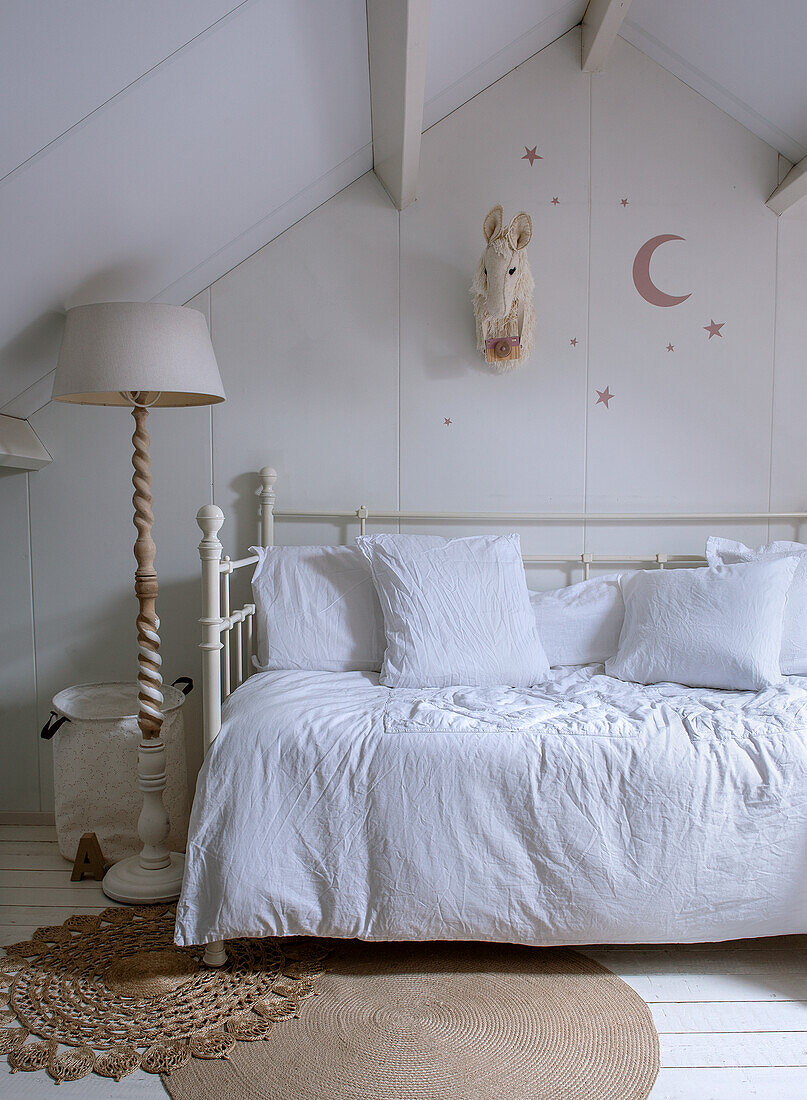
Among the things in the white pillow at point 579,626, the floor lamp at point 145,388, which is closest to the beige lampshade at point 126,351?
the floor lamp at point 145,388

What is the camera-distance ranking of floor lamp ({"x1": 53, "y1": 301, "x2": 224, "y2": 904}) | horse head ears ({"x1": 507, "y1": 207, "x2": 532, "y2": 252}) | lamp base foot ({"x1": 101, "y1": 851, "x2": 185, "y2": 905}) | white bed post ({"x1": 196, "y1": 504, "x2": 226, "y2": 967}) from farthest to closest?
horse head ears ({"x1": 507, "y1": 207, "x2": 532, "y2": 252})
lamp base foot ({"x1": 101, "y1": 851, "x2": 185, "y2": 905})
floor lamp ({"x1": 53, "y1": 301, "x2": 224, "y2": 904})
white bed post ({"x1": 196, "y1": 504, "x2": 226, "y2": 967})

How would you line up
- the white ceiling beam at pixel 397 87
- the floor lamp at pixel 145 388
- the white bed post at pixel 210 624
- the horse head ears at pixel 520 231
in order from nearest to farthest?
the white ceiling beam at pixel 397 87 < the white bed post at pixel 210 624 < the floor lamp at pixel 145 388 < the horse head ears at pixel 520 231

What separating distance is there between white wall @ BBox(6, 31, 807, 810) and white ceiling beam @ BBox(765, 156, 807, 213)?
0.04 metres

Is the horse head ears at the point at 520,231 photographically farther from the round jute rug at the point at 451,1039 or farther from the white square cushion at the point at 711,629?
the round jute rug at the point at 451,1039

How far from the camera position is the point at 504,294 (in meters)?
2.33

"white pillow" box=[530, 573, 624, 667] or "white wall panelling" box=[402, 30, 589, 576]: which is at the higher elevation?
"white wall panelling" box=[402, 30, 589, 576]

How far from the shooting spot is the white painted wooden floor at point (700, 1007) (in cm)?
134

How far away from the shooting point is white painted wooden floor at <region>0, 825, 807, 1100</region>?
52.9 inches

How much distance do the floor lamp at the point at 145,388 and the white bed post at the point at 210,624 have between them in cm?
30

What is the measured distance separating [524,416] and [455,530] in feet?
1.34

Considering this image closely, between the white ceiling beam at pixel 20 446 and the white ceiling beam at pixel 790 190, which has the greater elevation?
the white ceiling beam at pixel 790 190

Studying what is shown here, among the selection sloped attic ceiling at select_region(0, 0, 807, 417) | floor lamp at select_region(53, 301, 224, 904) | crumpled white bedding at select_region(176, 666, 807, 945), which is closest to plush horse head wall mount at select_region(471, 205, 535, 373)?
sloped attic ceiling at select_region(0, 0, 807, 417)

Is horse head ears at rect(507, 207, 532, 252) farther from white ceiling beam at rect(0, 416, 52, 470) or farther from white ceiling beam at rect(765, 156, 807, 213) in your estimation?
white ceiling beam at rect(0, 416, 52, 470)

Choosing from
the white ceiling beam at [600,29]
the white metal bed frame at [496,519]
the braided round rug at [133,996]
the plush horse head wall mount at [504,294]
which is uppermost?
the white ceiling beam at [600,29]
